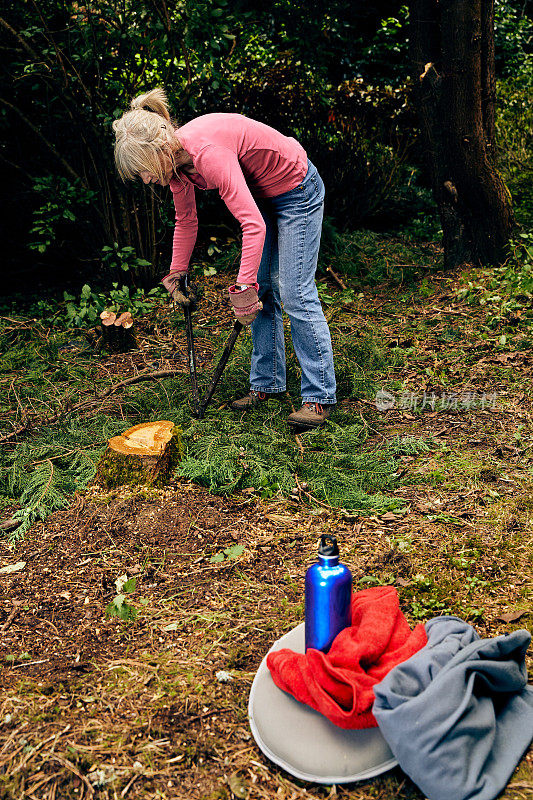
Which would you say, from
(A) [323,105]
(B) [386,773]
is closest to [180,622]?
(B) [386,773]

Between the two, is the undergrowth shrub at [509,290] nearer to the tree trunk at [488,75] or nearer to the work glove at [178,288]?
the tree trunk at [488,75]

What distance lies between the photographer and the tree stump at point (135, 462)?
3.11 m

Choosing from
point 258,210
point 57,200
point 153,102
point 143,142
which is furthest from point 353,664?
point 57,200

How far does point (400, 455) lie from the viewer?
3518 millimetres

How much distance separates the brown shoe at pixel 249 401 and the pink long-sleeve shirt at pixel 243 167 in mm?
905

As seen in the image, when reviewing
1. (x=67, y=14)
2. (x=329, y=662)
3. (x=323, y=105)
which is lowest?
(x=329, y=662)

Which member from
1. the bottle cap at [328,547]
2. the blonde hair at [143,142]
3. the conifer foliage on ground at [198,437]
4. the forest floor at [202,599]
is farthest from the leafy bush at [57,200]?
the bottle cap at [328,547]

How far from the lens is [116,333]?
16.4ft

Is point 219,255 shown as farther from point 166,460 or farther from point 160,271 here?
point 166,460

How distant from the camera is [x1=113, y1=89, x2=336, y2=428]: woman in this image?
2891 millimetres

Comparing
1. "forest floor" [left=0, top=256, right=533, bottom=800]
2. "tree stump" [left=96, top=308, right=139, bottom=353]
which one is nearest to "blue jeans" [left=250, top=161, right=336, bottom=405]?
"forest floor" [left=0, top=256, right=533, bottom=800]

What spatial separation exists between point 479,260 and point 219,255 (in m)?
2.56

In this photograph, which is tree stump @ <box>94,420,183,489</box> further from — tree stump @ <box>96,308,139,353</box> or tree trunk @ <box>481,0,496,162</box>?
tree trunk @ <box>481,0,496,162</box>

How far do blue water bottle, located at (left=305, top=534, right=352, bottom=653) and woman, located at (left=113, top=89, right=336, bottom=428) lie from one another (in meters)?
1.64
